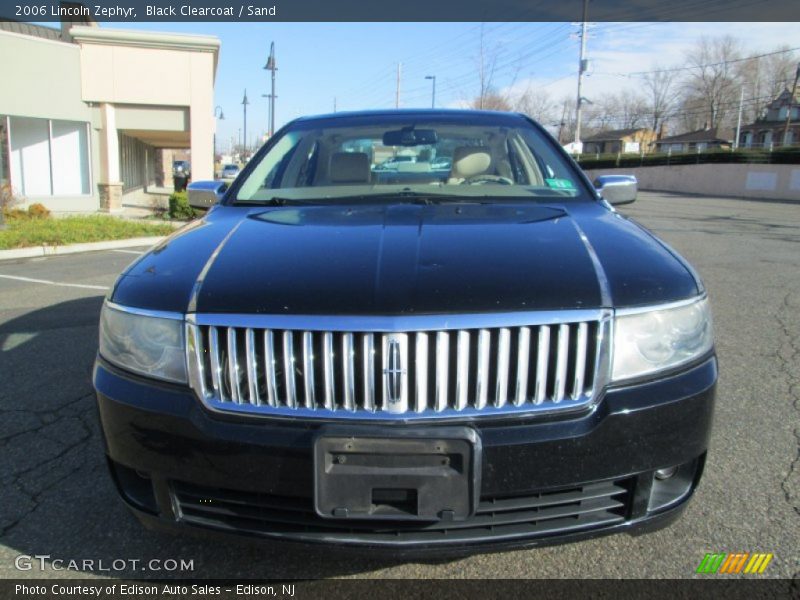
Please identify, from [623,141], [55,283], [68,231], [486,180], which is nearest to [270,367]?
[486,180]

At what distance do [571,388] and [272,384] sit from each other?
87cm

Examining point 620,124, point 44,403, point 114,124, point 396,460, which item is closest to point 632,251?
point 396,460

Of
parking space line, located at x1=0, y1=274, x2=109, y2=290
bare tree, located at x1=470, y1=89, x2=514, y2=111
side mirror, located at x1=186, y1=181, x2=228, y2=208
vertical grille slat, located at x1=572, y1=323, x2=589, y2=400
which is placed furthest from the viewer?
bare tree, located at x1=470, y1=89, x2=514, y2=111

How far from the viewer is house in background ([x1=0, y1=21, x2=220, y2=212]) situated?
1758cm

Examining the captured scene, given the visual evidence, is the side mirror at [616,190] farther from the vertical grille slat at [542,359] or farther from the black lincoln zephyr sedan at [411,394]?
the vertical grille slat at [542,359]

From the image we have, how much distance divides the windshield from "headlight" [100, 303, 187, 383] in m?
1.17

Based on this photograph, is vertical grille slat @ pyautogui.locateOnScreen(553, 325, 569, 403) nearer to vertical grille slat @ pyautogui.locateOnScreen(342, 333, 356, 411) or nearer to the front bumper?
the front bumper

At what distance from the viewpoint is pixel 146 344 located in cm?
208

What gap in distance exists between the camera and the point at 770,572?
2.29 m

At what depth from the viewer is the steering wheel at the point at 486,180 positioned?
3.45m

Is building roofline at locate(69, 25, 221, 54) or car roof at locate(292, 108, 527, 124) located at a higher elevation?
building roofline at locate(69, 25, 221, 54)

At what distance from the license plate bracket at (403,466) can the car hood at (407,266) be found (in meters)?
0.35

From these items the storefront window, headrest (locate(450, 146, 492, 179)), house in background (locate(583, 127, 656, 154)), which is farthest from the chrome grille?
house in background (locate(583, 127, 656, 154))

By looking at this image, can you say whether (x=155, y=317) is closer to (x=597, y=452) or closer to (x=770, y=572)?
(x=597, y=452)
